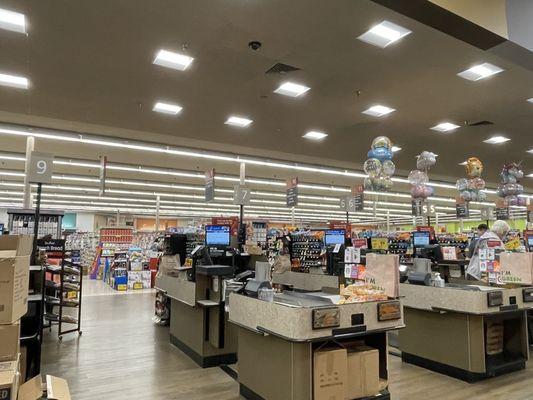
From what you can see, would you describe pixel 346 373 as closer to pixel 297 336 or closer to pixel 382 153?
pixel 297 336

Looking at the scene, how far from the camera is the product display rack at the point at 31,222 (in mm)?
7289

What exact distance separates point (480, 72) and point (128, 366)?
644cm

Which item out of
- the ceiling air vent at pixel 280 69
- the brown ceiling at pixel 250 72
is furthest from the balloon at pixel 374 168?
the ceiling air vent at pixel 280 69

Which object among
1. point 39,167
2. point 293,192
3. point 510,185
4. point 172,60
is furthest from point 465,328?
point 293,192

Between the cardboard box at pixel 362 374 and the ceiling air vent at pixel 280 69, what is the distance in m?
4.08

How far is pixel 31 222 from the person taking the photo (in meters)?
7.49

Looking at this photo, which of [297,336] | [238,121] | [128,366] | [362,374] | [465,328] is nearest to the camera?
[297,336]

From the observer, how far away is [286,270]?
810 centimetres

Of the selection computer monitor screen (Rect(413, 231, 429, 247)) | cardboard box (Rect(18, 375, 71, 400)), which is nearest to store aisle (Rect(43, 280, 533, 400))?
cardboard box (Rect(18, 375, 71, 400))

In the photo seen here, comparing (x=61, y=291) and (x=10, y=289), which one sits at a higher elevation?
(x=10, y=289)

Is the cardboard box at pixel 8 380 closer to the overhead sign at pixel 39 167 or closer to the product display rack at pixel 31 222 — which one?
the overhead sign at pixel 39 167

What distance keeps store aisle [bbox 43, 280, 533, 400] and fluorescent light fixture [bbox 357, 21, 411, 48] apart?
4007 millimetres

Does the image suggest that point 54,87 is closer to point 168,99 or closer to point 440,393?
point 168,99

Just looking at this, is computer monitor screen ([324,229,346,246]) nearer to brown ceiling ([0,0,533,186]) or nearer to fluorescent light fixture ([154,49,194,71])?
brown ceiling ([0,0,533,186])
